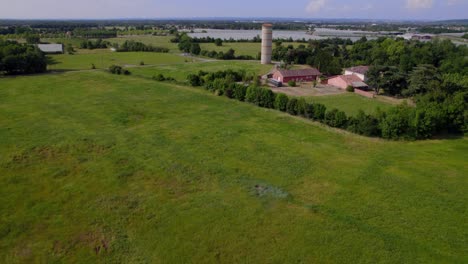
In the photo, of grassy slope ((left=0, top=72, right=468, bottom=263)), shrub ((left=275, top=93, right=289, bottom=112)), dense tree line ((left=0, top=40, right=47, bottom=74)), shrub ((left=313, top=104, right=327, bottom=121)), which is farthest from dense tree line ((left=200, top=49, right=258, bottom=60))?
shrub ((left=313, top=104, right=327, bottom=121))

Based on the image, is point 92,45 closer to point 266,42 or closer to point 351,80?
point 266,42

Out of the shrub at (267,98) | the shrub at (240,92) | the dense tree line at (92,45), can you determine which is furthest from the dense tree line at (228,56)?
the shrub at (267,98)

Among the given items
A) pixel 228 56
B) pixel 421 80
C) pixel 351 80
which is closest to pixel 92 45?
pixel 228 56

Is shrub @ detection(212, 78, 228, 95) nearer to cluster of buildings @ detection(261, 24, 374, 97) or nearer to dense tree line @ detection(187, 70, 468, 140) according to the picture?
cluster of buildings @ detection(261, 24, 374, 97)

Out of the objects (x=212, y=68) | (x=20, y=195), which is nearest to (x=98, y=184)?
(x=20, y=195)

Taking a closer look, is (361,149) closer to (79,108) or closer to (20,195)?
(20,195)

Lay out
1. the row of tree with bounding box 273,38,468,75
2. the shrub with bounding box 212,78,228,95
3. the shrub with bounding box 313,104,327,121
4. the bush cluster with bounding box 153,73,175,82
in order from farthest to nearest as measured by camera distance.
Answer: the row of tree with bounding box 273,38,468,75 → the bush cluster with bounding box 153,73,175,82 → the shrub with bounding box 212,78,228,95 → the shrub with bounding box 313,104,327,121

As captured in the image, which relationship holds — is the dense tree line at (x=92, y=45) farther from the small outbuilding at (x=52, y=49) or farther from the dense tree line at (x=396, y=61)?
the dense tree line at (x=396, y=61)
